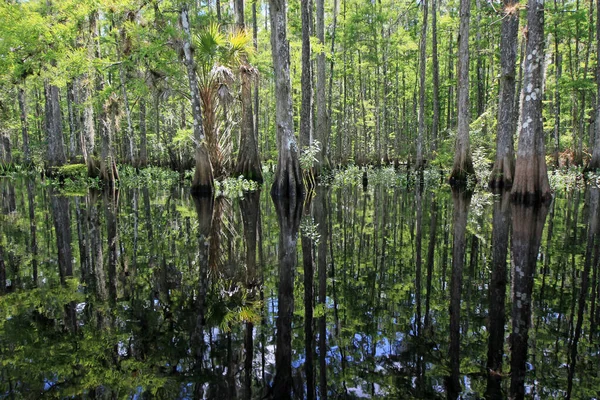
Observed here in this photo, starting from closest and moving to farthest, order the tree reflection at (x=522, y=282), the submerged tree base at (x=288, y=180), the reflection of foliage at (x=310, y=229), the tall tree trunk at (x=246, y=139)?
1. the tree reflection at (x=522, y=282)
2. the reflection of foliage at (x=310, y=229)
3. the submerged tree base at (x=288, y=180)
4. the tall tree trunk at (x=246, y=139)

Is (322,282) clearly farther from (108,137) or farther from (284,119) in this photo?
(108,137)

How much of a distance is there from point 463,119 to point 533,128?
5767 millimetres

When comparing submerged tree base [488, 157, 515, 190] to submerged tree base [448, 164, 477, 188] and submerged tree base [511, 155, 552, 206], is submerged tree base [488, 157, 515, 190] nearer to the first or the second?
submerged tree base [448, 164, 477, 188]

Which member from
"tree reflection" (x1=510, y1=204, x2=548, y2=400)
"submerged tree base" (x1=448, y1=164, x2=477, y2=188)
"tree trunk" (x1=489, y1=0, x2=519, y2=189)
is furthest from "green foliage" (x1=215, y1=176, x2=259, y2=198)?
"tree trunk" (x1=489, y1=0, x2=519, y2=189)

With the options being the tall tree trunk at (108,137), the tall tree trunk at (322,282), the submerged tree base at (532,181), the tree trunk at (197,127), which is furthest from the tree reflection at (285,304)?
the tall tree trunk at (108,137)

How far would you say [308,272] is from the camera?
15.4ft

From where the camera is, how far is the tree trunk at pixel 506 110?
1351cm

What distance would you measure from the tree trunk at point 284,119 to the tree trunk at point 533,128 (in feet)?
19.3

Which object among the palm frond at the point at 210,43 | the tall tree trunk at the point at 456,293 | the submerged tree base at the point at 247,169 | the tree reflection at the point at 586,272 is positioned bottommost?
the tree reflection at the point at 586,272

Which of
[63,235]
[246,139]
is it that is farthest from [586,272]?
[246,139]

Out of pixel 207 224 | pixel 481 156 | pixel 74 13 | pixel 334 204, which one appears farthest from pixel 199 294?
pixel 481 156

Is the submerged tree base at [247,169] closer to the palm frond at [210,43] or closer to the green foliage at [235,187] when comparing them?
the green foliage at [235,187]

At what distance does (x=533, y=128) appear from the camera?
32.9 feet

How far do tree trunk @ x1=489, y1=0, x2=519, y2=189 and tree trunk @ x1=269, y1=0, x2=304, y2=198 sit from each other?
6.84 metres
